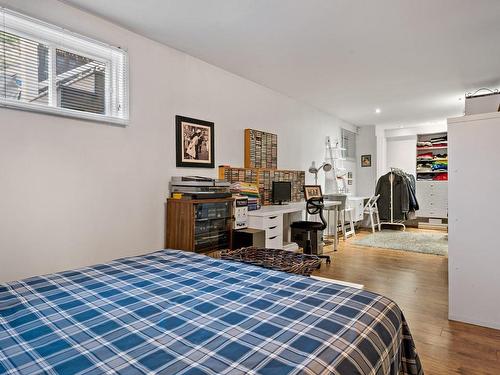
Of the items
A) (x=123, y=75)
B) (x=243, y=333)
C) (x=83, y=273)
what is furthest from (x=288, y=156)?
(x=243, y=333)

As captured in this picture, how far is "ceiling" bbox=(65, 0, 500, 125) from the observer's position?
238 centimetres

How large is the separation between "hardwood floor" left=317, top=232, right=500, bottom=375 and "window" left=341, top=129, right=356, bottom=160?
2.65 meters

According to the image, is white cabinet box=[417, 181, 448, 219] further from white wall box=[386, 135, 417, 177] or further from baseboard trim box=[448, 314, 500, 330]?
baseboard trim box=[448, 314, 500, 330]

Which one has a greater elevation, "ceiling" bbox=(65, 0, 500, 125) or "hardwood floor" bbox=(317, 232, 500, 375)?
"ceiling" bbox=(65, 0, 500, 125)

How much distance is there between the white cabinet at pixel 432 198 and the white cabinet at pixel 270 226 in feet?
17.8

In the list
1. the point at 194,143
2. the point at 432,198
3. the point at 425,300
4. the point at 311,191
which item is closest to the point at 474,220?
the point at 425,300

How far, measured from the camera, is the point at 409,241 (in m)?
5.73

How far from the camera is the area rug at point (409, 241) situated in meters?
5.08

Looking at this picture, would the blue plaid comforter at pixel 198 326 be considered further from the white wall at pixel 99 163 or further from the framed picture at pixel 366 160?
the framed picture at pixel 366 160

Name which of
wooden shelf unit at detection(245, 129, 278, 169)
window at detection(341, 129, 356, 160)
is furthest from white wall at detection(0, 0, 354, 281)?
window at detection(341, 129, 356, 160)

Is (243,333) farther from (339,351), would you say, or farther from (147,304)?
(147,304)

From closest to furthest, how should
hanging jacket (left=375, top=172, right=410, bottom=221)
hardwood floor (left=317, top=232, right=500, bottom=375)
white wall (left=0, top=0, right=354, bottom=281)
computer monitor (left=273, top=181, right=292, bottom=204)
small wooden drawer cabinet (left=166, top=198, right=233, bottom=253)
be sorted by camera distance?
1. hardwood floor (left=317, top=232, right=500, bottom=375)
2. white wall (left=0, top=0, right=354, bottom=281)
3. small wooden drawer cabinet (left=166, top=198, right=233, bottom=253)
4. computer monitor (left=273, top=181, right=292, bottom=204)
5. hanging jacket (left=375, top=172, right=410, bottom=221)

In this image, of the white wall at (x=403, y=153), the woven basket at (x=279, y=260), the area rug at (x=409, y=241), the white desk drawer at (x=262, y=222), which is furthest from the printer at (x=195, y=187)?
the white wall at (x=403, y=153)

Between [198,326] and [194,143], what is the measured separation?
2.58 m
